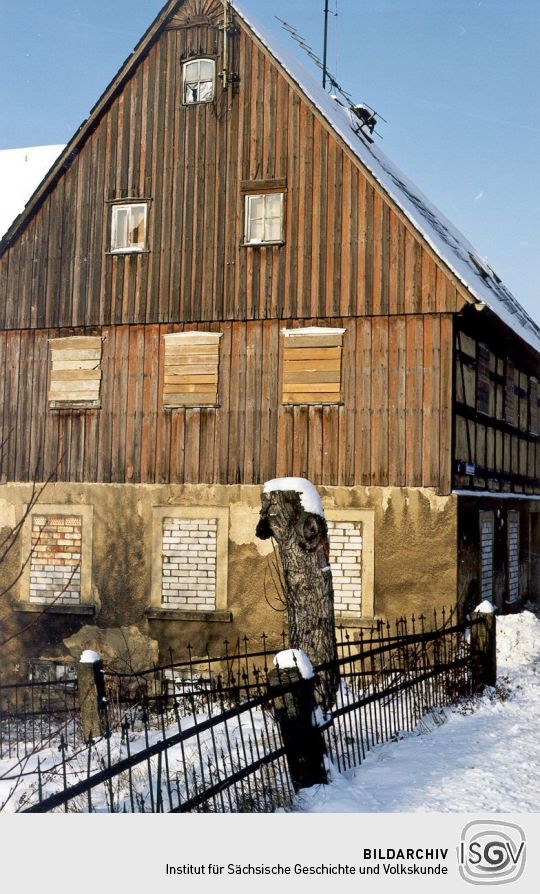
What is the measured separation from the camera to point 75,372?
16.3 m

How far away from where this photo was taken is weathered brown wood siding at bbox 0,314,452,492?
1448cm

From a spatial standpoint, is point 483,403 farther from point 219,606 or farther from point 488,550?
point 219,606

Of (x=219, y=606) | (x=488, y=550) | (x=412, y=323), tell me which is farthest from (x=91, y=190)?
(x=488, y=550)

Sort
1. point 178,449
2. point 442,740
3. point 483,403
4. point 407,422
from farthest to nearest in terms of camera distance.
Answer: point 483,403 → point 178,449 → point 407,422 → point 442,740

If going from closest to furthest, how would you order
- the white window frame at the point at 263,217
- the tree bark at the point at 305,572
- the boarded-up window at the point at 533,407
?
the tree bark at the point at 305,572 → the white window frame at the point at 263,217 → the boarded-up window at the point at 533,407

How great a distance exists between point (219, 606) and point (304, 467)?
8.55 feet

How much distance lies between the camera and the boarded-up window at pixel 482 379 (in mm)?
16438

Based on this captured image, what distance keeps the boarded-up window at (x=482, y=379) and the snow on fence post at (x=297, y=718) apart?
9721 millimetres

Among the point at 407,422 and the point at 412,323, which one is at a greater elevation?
the point at 412,323

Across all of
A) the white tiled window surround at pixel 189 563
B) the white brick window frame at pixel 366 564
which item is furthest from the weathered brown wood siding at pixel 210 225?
the white tiled window surround at pixel 189 563

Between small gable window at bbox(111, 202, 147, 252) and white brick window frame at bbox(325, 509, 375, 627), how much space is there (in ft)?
18.6

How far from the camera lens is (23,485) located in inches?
648

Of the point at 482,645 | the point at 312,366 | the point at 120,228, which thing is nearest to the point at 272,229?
the point at 312,366
